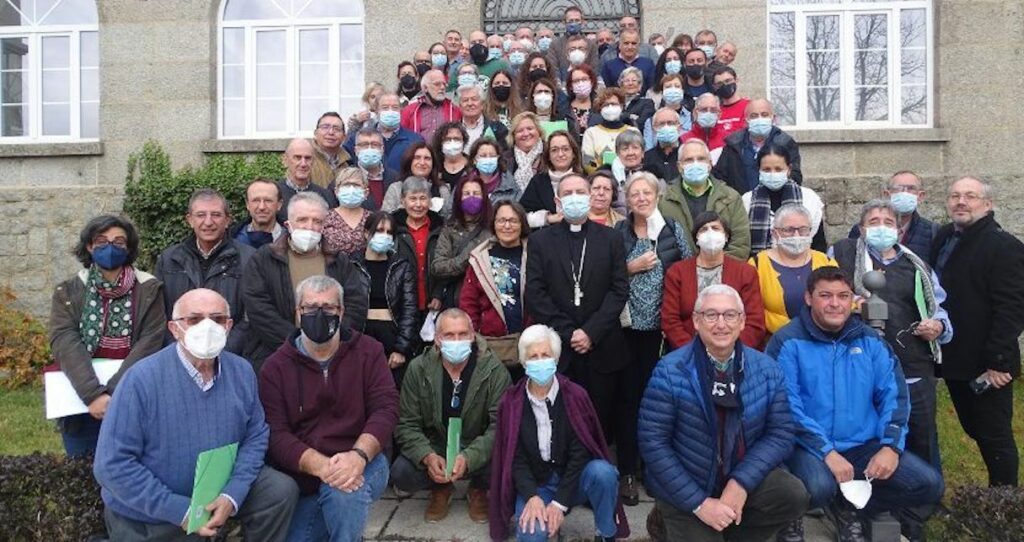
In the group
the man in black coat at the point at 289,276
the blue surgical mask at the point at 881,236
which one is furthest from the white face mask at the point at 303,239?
the blue surgical mask at the point at 881,236

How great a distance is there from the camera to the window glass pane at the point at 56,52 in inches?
465

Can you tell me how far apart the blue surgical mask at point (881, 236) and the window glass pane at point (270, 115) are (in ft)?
28.3

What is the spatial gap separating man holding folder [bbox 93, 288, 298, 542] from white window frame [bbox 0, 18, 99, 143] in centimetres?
901

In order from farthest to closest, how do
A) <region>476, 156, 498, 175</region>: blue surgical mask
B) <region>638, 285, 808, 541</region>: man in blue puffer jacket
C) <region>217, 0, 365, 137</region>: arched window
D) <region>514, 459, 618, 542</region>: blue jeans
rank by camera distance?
1. <region>217, 0, 365, 137</region>: arched window
2. <region>476, 156, 498, 175</region>: blue surgical mask
3. <region>514, 459, 618, 542</region>: blue jeans
4. <region>638, 285, 808, 541</region>: man in blue puffer jacket

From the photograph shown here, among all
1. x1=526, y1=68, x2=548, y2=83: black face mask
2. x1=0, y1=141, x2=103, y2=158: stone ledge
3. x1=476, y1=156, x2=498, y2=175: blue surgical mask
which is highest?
x1=526, y1=68, x2=548, y2=83: black face mask

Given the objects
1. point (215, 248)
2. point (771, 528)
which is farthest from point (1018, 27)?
point (215, 248)

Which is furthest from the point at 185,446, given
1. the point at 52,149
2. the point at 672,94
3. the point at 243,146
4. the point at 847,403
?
the point at 52,149

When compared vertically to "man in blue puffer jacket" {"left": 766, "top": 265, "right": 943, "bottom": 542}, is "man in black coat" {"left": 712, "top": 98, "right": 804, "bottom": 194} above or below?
above

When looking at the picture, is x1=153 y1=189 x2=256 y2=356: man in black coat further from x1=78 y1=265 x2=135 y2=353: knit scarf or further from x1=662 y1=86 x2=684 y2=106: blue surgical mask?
x1=662 y1=86 x2=684 y2=106: blue surgical mask

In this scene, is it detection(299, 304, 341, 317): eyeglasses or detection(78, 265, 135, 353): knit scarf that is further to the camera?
detection(78, 265, 135, 353): knit scarf

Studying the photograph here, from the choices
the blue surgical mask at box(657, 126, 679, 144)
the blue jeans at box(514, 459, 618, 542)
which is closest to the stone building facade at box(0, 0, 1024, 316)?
the blue surgical mask at box(657, 126, 679, 144)

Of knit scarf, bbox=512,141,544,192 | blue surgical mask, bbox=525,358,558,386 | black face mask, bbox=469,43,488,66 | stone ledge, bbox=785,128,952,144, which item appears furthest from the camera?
stone ledge, bbox=785,128,952,144

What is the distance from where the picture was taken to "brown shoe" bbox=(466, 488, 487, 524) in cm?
522

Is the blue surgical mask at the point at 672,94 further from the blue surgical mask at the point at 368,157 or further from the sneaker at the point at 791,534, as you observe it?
the sneaker at the point at 791,534
